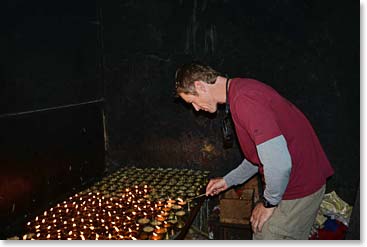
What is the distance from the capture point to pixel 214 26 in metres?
4.90

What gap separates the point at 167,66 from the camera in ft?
16.9

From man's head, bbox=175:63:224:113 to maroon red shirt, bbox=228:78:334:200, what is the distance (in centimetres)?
20

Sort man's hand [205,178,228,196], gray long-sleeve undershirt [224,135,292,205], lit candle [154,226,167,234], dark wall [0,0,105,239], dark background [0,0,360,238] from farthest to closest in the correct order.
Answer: dark background [0,0,360,238], man's hand [205,178,228,196], dark wall [0,0,105,239], lit candle [154,226,167,234], gray long-sleeve undershirt [224,135,292,205]

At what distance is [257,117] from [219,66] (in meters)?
2.58

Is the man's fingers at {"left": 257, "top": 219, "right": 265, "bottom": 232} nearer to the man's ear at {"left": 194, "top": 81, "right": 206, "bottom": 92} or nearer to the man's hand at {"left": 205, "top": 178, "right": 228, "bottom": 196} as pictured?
the man's hand at {"left": 205, "top": 178, "right": 228, "bottom": 196}

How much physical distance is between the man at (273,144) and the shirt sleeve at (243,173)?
1.16ft

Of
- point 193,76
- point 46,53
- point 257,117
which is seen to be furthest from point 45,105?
point 257,117

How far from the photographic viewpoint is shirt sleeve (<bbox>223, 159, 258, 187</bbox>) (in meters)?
3.34

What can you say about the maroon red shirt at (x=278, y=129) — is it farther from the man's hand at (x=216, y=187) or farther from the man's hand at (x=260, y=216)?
the man's hand at (x=216, y=187)

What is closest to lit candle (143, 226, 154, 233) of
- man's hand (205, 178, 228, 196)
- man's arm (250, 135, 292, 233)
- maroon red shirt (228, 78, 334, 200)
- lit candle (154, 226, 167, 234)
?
lit candle (154, 226, 167, 234)

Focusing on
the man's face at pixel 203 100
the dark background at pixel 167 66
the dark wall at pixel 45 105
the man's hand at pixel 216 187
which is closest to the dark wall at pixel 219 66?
the dark background at pixel 167 66

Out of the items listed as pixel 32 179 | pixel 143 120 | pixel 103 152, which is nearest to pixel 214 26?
pixel 143 120

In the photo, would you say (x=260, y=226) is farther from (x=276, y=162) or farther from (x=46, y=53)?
(x=46, y=53)

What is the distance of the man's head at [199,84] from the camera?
2.86 meters
